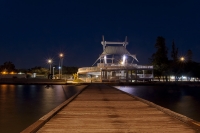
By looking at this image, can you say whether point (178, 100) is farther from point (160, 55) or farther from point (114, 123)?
point (160, 55)

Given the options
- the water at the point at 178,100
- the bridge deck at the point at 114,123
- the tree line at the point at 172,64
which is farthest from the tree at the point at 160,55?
the bridge deck at the point at 114,123

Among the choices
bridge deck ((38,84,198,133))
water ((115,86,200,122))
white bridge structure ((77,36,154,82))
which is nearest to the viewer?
bridge deck ((38,84,198,133))

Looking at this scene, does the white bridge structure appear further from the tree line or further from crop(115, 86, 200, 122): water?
crop(115, 86, 200, 122): water

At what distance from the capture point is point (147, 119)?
1059cm

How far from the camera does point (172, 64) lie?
68562 millimetres

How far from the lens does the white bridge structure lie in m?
59.5

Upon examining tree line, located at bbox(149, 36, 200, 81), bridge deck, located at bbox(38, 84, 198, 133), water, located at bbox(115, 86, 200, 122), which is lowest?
water, located at bbox(115, 86, 200, 122)

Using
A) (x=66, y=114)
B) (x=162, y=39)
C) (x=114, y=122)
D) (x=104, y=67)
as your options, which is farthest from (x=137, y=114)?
(x=162, y=39)

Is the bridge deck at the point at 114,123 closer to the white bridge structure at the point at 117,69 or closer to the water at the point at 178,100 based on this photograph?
the water at the point at 178,100

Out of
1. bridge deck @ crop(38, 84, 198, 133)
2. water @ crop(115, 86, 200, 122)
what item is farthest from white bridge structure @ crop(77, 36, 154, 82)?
bridge deck @ crop(38, 84, 198, 133)

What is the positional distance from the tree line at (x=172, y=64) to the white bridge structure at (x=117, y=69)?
3.57 m

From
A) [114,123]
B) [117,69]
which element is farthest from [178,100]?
[117,69]

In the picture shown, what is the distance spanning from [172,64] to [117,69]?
16549 mm

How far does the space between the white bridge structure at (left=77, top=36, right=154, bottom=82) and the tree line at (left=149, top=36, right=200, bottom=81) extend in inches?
141
